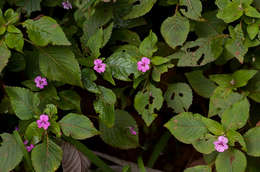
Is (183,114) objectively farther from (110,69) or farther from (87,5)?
(87,5)

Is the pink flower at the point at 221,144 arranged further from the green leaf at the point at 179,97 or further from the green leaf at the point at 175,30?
the green leaf at the point at 175,30

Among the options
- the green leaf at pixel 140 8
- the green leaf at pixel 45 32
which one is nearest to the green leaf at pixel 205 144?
the green leaf at pixel 140 8

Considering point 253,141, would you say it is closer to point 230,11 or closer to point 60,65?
point 230,11

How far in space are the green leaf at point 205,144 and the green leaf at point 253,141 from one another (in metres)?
0.17

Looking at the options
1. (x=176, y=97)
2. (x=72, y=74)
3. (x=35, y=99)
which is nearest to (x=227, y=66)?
(x=176, y=97)

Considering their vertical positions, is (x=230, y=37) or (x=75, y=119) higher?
(x=230, y=37)

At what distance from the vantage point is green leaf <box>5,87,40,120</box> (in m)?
1.85

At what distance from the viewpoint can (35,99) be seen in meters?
1.86

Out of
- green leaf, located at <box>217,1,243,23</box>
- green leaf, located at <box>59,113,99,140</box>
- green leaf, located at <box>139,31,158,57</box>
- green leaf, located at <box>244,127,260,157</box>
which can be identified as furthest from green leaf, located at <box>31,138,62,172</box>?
green leaf, located at <box>217,1,243,23</box>

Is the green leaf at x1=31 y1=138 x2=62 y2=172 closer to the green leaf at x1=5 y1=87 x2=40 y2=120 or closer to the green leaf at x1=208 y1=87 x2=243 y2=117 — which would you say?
the green leaf at x1=5 y1=87 x2=40 y2=120

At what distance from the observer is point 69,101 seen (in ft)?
6.61

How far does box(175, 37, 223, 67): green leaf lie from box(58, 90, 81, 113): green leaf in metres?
0.64

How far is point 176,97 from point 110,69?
44 cm

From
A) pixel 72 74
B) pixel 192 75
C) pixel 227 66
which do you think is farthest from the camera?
pixel 227 66
